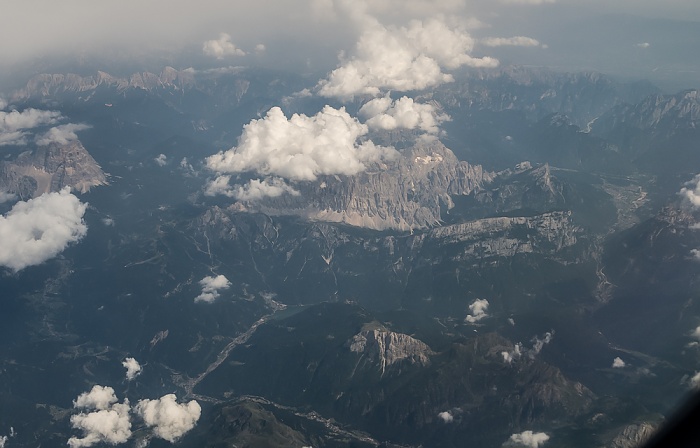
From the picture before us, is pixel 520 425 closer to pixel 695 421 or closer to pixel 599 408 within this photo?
pixel 599 408

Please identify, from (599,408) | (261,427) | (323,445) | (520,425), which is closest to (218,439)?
(261,427)

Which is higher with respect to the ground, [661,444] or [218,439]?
[661,444]

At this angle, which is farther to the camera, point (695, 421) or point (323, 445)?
point (323, 445)

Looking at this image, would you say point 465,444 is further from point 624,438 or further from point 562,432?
point 624,438

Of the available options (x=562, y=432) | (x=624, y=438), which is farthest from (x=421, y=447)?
(x=624, y=438)

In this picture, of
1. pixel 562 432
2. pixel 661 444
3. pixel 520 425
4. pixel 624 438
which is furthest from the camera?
pixel 520 425

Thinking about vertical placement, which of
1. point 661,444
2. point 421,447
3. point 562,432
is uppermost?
point 661,444

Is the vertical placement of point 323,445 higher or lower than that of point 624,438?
lower

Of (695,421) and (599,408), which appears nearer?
(695,421)

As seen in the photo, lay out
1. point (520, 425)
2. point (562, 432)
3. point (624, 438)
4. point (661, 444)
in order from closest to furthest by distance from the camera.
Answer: point (661, 444)
point (624, 438)
point (562, 432)
point (520, 425)
